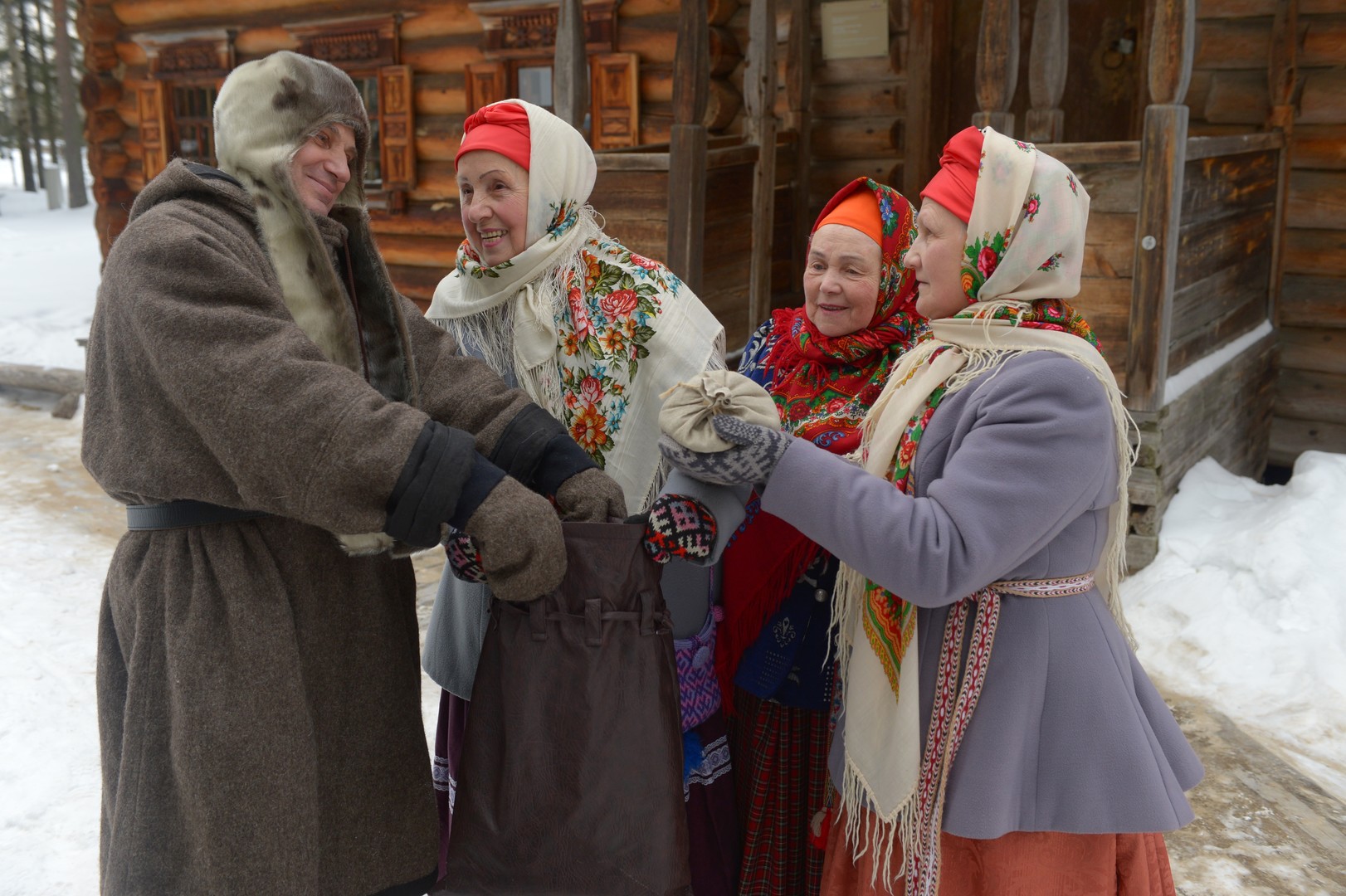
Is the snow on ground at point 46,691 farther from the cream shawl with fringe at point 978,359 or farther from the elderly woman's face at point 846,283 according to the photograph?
the elderly woman's face at point 846,283

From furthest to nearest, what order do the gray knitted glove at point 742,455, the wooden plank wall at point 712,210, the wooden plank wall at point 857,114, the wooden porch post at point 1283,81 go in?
the wooden plank wall at point 857,114 → the wooden porch post at point 1283,81 → the wooden plank wall at point 712,210 → the gray knitted glove at point 742,455

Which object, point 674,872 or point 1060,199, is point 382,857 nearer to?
point 674,872

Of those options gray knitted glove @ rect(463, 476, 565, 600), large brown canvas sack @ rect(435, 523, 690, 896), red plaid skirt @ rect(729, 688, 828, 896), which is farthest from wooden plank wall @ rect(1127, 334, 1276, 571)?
gray knitted glove @ rect(463, 476, 565, 600)

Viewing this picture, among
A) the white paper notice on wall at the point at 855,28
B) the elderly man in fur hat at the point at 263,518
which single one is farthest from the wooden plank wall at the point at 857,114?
the elderly man in fur hat at the point at 263,518

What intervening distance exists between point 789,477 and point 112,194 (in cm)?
1042

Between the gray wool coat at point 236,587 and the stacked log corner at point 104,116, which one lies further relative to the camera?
the stacked log corner at point 104,116

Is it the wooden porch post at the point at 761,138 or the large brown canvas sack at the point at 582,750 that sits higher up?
the wooden porch post at the point at 761,138

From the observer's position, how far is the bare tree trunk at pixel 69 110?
19516mm

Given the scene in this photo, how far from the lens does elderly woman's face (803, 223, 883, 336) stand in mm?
2240

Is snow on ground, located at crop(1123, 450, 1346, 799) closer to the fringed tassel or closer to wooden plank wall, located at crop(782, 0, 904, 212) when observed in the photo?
the fringed tassel

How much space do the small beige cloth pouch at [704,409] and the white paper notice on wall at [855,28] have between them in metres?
5.23

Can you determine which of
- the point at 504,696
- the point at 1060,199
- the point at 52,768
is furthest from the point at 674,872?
the point at 52,768

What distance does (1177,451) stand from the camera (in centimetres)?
505

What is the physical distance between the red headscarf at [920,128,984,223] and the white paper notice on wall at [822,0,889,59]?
4.95m
